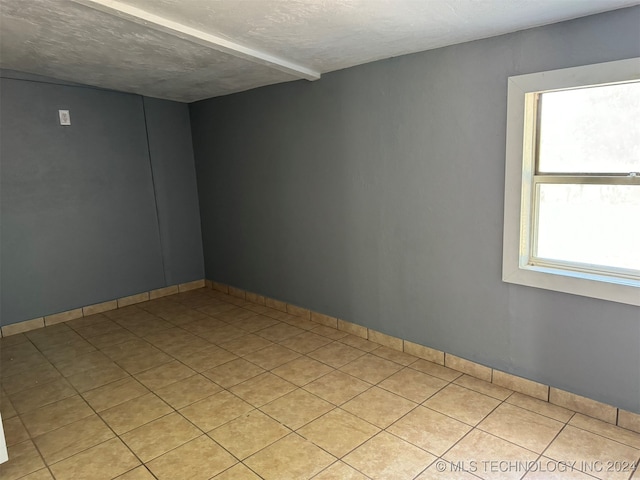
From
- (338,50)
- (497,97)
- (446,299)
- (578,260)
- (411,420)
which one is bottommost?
(411,420)

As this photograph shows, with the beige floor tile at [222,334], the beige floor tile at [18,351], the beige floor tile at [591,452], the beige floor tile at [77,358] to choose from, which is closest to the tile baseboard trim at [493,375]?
the beige floor tile at [591,452]

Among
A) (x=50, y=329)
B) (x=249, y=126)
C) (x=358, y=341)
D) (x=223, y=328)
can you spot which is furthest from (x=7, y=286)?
(x=358, y=341)

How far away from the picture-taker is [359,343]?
3326mm

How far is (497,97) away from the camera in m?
2.42

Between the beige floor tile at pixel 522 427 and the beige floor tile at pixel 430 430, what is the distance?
145 millimetres

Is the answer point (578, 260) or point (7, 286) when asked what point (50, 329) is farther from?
point (578, 260)

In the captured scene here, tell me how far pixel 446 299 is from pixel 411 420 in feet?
2.79

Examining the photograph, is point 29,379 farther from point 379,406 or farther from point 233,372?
point 379,406

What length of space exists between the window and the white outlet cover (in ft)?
12.3

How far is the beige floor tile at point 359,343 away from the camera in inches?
127

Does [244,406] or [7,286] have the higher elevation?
[7,286]

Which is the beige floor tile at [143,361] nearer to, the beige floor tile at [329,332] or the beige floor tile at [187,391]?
the beige floor tile at [187,391]

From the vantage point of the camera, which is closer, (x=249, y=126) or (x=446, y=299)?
(x=446, y=299)

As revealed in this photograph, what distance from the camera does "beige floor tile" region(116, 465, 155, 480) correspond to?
195 cm
